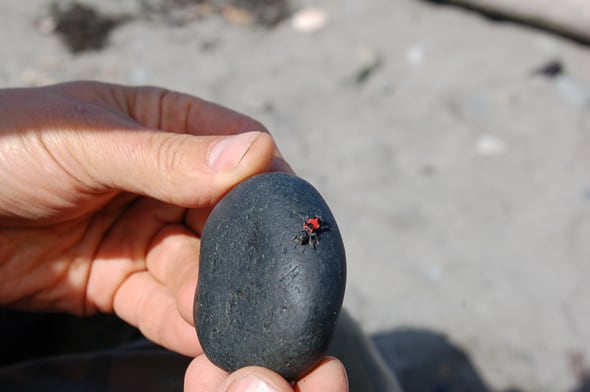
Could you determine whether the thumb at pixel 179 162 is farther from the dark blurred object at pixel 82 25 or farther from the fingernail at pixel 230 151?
the dark blurred object at pixel 82 25

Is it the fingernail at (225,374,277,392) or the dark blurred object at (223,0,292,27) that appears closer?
the fingernail at (225,374,277,392)

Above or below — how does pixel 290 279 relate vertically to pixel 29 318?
above

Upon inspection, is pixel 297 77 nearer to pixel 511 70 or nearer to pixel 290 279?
pixel 511 70

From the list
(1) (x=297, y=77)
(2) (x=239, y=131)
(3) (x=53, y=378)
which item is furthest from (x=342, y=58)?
(3) (x=53, y=378)

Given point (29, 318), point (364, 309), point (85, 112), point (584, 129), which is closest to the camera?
point (85, 112)

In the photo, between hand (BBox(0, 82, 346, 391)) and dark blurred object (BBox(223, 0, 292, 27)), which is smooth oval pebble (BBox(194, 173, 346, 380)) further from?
dark blurred object (BBox(223, 0, 292, 27))

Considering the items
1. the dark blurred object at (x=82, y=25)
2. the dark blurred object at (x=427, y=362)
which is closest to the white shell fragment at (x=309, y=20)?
the dark blurred object at (x=82, y=25)

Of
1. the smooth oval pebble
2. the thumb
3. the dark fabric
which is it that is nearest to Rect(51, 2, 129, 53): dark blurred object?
the dark fabric

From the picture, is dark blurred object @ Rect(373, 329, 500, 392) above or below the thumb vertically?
below
